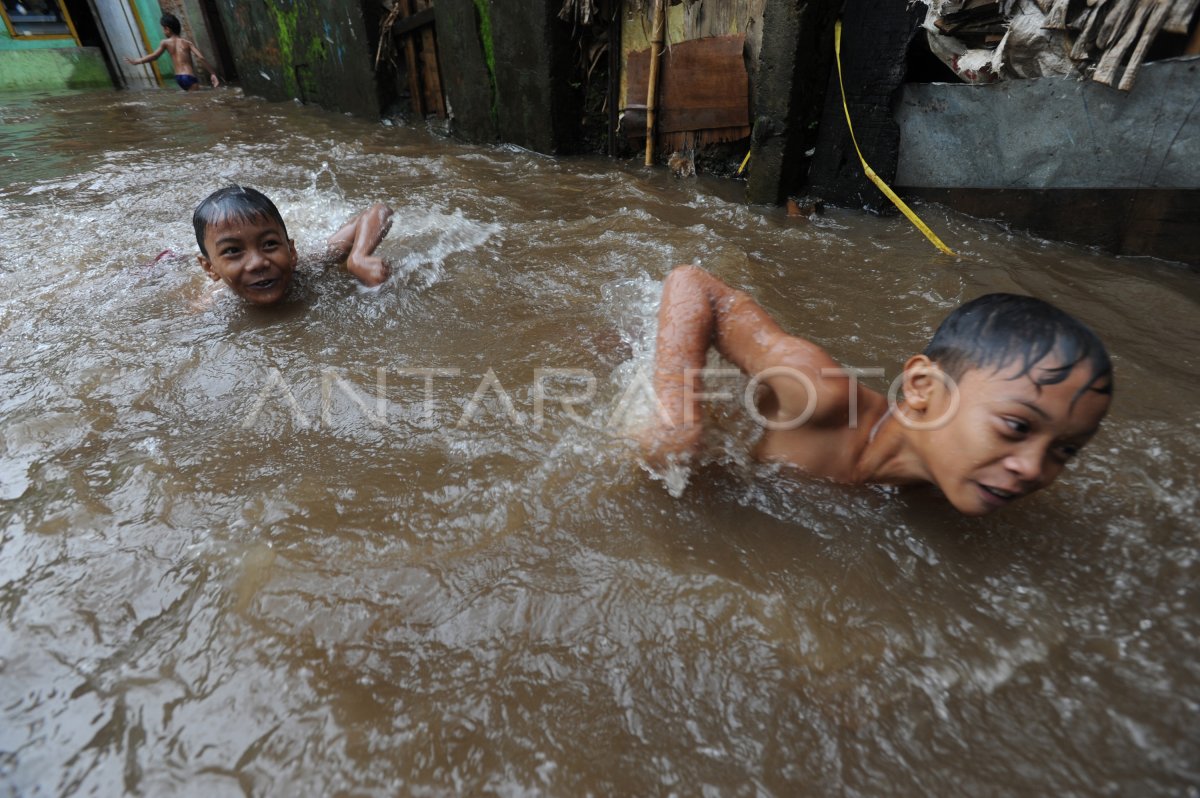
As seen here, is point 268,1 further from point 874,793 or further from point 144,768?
point 874,793

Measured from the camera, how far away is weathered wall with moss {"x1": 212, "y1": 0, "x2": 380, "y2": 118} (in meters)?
7.61

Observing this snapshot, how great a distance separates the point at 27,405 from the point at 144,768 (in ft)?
6.32

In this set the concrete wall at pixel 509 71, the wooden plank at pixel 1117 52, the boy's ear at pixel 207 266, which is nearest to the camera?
the wooden plank at pixel 1117 52

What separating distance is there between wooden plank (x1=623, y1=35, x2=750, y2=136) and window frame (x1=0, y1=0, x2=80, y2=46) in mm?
14121

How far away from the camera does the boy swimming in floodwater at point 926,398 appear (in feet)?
4.79

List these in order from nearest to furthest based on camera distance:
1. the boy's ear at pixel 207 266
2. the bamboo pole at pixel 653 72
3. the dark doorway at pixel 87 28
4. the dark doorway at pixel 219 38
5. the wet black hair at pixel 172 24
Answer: the boy's ear at pixel 207 266, the bamboo pole at pixel 653 72, the wet black hair at pixel 172 24, the dark doorway at pixel 219 38, the dark doorway at pixel 87 28

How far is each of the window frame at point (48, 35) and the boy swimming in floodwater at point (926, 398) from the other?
55.4 feet

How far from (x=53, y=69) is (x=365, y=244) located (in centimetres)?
1422

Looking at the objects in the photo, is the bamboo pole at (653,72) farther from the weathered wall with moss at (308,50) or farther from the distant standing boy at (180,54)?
the distant standing boy at (180,54)

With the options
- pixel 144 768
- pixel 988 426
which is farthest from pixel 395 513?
pixel 988 426

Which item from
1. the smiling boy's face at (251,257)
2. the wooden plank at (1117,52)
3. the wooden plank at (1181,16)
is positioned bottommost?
the smiling boy's face at (251,257)

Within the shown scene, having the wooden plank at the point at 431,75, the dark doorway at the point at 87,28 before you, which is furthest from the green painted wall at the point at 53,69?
the wooden plank at the point at 431,75

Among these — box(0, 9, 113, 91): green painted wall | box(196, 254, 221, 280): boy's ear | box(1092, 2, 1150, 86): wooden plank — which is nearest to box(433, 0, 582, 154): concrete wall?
box(196, 254, 221, 280): boy's ear

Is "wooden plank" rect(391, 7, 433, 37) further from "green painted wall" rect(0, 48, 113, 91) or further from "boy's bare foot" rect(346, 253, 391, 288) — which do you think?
"green painted wall" rect(0, 48, 113, 91)
